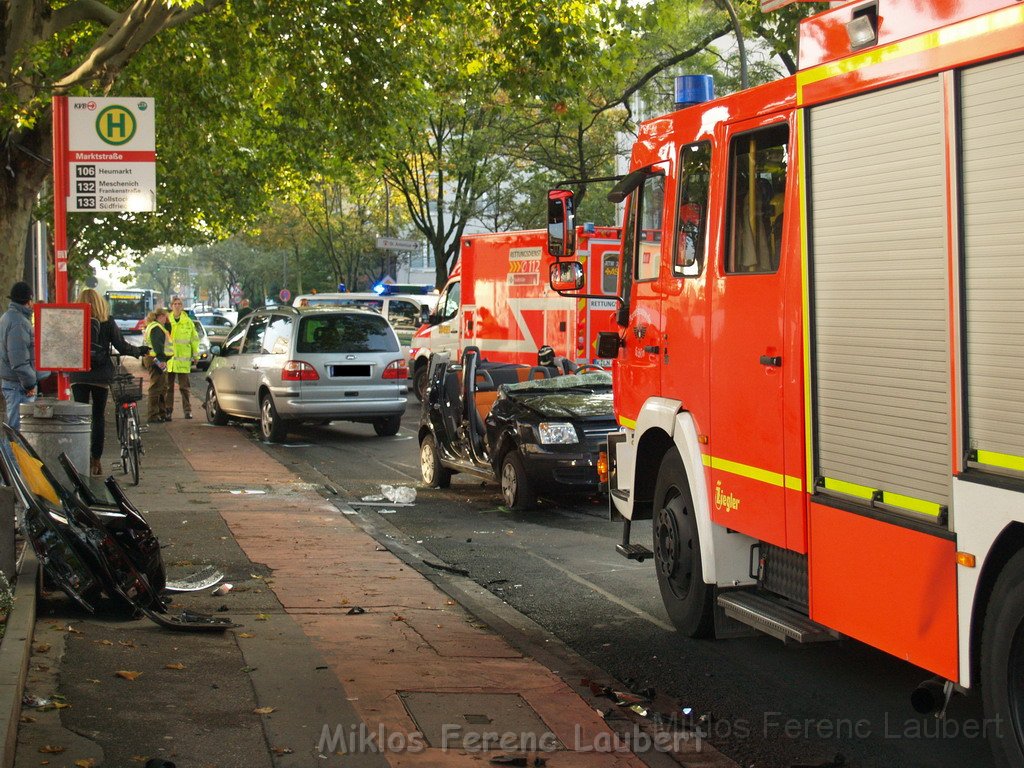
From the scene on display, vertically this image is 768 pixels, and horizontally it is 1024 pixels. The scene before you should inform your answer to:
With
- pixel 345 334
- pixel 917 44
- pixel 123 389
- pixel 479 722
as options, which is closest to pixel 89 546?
pixel 479 722

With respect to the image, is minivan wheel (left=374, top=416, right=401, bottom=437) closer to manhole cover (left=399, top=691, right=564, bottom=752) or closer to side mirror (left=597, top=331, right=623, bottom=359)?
side mirror (left=597, top=331, right=623, bottom=359)

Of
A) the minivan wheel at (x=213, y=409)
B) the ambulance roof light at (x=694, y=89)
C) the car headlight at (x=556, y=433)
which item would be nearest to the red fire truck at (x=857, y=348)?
the ambulance roof light at (x=694, y=89)

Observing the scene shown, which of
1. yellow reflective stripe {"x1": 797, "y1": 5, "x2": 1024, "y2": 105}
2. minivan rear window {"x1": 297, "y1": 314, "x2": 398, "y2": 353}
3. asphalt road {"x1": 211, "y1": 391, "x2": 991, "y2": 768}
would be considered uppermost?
yellow reflective stripe {"x1": 797, "y1": 5, "x2": 1024, "y2": 105}

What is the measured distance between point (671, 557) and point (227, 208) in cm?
2824

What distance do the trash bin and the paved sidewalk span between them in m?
1.33

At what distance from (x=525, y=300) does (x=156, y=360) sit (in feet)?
18.9

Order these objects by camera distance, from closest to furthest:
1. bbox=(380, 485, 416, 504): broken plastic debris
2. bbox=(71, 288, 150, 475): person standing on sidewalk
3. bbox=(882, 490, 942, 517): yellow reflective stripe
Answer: bbox=(882, 490, 942, 517): yellow reflective stripe, bbox=(380, 485, 416, 504): broken plastic debris, bbox=(71, 288, 150, 475): person standing on sidewalk

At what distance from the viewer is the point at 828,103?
5402mm

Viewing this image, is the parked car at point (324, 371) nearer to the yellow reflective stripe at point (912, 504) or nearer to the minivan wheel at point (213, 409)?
the minivan wheel at point (213, 409)

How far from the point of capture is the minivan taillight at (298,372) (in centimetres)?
1747

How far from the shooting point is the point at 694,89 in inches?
284

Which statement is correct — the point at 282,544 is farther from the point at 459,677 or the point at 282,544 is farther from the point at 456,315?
the point at 456,315

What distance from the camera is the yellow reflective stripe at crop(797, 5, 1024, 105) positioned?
4.21 m

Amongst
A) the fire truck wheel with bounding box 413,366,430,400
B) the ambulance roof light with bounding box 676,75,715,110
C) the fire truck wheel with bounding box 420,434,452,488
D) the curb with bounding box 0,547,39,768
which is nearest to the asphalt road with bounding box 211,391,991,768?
the fire truck wheel with bounding box 420,434,452,488
